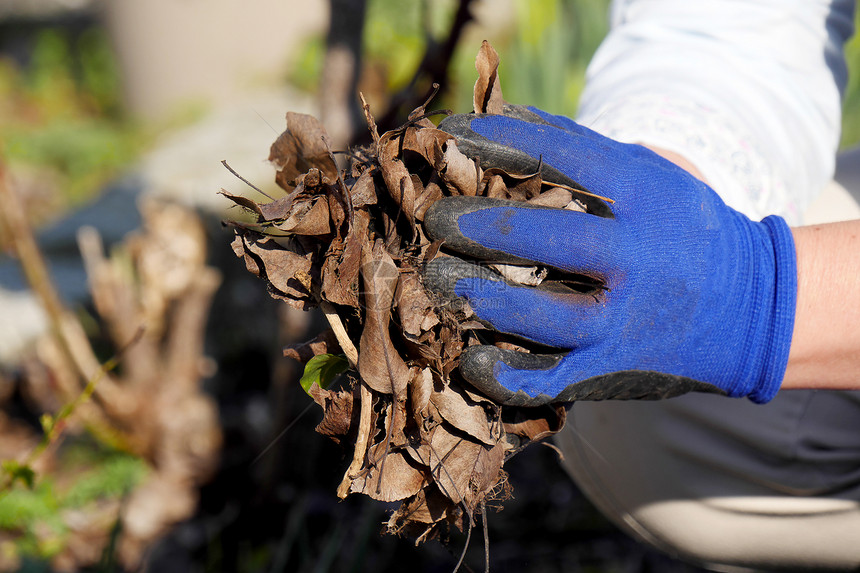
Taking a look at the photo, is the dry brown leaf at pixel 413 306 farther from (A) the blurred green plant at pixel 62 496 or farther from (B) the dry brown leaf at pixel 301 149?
(A) the blurred green plant at pixel 62 496

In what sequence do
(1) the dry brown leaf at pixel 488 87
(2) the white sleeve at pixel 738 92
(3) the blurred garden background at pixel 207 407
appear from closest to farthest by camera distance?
(1) the dry brown leaf at pixel 488 87 → (2) the white sleeve at pixel 738 92 → (3) the blurred garden background at pixel 207 407

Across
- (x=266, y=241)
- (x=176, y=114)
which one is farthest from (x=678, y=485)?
(x=176, y=114)

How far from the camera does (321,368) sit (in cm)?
94

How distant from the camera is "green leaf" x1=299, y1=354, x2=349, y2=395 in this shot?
0.94 metres

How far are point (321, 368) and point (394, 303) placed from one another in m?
0.19

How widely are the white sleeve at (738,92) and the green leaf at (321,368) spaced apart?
2.41 feet

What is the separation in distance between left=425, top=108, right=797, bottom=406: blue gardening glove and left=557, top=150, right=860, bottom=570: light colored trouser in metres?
0.39

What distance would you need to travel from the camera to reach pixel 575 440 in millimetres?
1504

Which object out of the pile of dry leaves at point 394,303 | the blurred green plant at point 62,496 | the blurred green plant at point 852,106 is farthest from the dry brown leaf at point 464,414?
the blurred green plant at point 852,106

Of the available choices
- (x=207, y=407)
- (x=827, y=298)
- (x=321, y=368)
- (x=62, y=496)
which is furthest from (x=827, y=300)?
(x=62, y=496)

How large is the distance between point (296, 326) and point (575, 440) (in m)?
0.89

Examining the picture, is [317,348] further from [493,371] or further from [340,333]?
[493,371]

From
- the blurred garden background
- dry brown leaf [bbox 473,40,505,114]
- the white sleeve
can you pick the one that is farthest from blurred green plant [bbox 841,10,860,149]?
dry brown leaf [bbox 473,40,505,114]

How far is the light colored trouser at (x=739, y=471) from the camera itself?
1.32m
